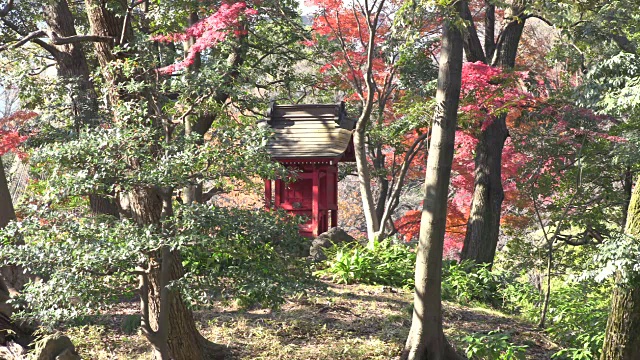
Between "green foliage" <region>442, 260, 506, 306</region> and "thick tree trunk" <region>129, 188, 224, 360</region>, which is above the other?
"thick tree trunk" <region>129, 188, 224, 360</region>

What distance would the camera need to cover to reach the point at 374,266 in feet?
29.8

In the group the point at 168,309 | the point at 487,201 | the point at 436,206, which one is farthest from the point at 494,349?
the point at 487,201

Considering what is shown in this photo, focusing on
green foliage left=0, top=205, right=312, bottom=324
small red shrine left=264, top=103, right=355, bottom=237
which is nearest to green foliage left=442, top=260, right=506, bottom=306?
small red shrine left=264, top=103, right=355, bottom=237

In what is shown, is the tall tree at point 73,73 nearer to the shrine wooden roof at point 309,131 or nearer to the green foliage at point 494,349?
the shrine wooden roof at point 309,131

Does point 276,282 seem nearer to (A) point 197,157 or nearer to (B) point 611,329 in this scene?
(A) point 197,157

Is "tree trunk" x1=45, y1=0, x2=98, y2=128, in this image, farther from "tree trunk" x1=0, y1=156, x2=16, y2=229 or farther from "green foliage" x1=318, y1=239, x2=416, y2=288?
"green foliage" x1=318, y1=239, x2=416, y2=288

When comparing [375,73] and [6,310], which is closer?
[6,310]

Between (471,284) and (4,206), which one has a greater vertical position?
(4,206)

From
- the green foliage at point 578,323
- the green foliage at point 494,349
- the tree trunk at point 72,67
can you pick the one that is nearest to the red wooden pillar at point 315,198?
the tree trunk at point 72,67

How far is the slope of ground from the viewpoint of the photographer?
6.54 m

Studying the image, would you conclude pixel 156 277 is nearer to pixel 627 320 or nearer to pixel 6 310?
pixel 6 310

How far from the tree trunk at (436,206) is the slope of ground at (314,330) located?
534mm

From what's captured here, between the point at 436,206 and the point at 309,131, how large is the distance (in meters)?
6.54

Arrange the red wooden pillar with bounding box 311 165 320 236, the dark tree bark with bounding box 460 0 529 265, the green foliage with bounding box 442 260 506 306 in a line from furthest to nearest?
the red wooden pillar with bounding box 311 165 320 236 → the dark tree bark with bounding box 460 0 529 265 → the green foliage with bounding box 442 260 506 306
